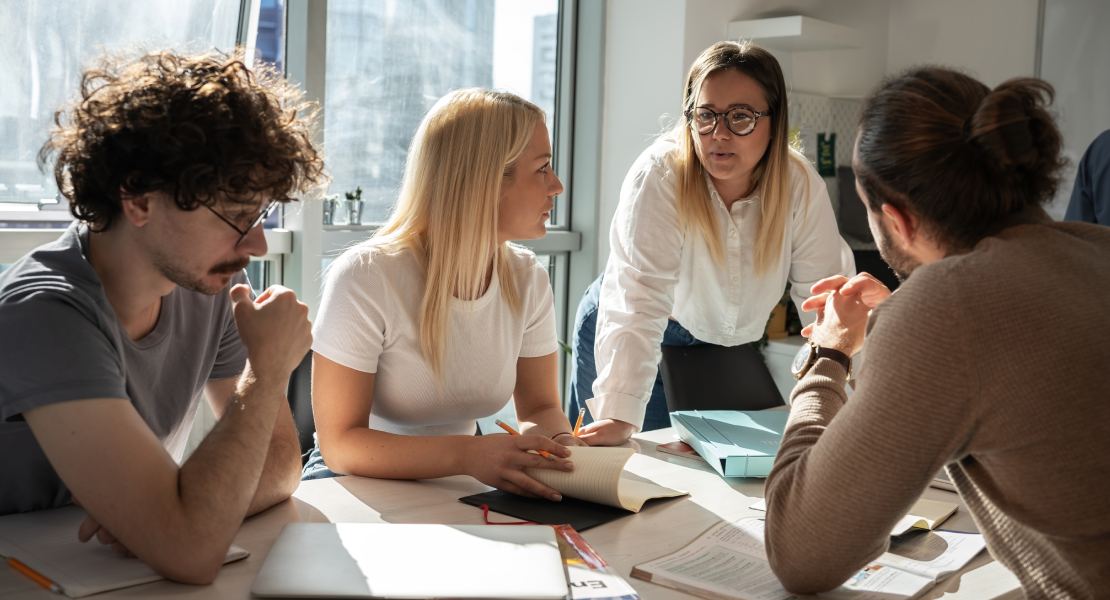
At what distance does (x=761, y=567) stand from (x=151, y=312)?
0.94 metres

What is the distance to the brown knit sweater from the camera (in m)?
0.89

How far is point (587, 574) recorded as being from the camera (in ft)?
3.44

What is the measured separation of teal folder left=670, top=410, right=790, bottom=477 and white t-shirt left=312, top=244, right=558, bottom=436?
0.38m

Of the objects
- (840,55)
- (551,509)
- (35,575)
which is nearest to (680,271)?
(551,509)

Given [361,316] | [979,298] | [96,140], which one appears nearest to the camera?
[979,298]

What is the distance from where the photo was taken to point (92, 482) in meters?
0.98

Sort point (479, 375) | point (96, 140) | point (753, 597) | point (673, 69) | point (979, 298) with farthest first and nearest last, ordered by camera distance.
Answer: point (673, 69) → point (479, 375) → point (96, 140) → point (753, 597) → point (979, 298)

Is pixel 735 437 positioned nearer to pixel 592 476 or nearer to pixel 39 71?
pixel 592 476

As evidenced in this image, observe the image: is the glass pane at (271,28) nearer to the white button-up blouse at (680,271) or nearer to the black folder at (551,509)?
the white button-up blouse at (680,271)

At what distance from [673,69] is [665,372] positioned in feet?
5.33

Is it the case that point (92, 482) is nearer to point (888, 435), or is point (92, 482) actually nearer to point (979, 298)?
point (888, 435)

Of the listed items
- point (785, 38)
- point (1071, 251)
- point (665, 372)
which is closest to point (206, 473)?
point (1071, 251)

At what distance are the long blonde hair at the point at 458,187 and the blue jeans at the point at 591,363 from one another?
651mm

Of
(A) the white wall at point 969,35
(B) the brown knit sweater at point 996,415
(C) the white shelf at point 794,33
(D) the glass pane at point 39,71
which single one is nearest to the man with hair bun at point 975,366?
(B) the brown knit sweater at point 996,415
